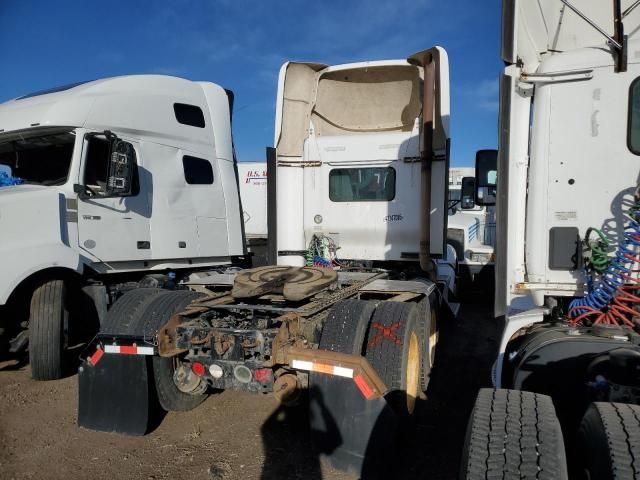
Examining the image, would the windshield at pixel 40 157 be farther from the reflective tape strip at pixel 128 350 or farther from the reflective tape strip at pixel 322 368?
the reflective tape strip at pixel 322 368

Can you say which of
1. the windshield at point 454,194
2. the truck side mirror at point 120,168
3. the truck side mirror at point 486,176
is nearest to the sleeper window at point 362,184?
the truck side mirror at point 486,176

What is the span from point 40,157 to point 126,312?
298 centimetres

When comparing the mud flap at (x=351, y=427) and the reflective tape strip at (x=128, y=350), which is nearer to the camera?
the mud flap at (x=351, y=427)

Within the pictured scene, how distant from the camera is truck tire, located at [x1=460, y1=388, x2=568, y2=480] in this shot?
167 centimetres

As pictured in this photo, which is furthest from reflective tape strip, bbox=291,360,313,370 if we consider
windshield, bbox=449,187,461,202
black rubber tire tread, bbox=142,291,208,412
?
windshield, bbox=449,187,461,202

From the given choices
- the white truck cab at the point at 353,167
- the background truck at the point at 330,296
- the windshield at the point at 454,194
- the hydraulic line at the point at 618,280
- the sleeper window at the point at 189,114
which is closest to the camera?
the hydraulic line at the point at 618,280

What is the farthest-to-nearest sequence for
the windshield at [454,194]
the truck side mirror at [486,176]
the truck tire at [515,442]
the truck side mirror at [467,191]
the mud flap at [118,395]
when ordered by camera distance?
1. the windshield at [454,194]
2. the truck side mirror at [467,191]
3. the truck side mirror at [486,176]
4. the mud flap at [118,395]
5. the truck tire at [515,442]

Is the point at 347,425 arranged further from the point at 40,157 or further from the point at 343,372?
the point at 40,157

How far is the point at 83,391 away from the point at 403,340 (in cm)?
269

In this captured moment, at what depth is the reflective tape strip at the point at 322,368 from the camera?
2785 mm

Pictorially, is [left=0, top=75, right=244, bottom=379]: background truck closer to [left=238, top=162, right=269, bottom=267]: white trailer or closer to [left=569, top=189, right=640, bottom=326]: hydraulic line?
[left=569, top=189, right=640, bottom=326]: hydraulic line

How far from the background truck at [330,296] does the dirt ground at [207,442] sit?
0.66 feet

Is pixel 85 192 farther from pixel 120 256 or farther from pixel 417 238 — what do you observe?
pixel 417 238

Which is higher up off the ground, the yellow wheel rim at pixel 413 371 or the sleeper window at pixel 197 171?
the sleeper window at pixel 197 171
